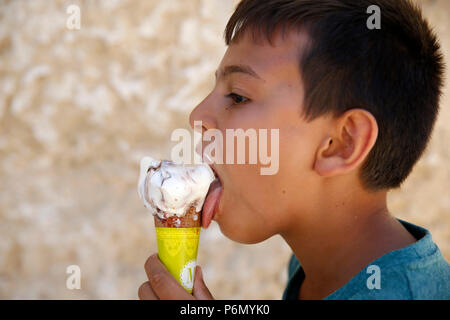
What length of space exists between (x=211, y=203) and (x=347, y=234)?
1.18 feet

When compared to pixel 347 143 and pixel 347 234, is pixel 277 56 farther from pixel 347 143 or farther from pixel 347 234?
pixel 347 234

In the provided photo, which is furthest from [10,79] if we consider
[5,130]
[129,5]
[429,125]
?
[429,125]

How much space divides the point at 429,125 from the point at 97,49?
4.75 feet

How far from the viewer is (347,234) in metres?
1.30

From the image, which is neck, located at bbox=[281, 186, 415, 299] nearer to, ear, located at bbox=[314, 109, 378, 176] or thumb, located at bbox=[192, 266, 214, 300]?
ear, located at bbox=[314, 109, 378, 176]

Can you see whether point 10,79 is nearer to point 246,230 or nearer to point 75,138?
point 75,138

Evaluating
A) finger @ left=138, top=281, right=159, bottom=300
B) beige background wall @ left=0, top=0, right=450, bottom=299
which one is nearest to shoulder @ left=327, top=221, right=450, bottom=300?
finger @ left=138, top=281, right=159, bottom=300

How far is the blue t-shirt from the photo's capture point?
1111 millimetres

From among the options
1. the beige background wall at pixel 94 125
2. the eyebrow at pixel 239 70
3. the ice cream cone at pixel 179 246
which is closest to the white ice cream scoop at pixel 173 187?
the ice cream cone at pixel 179 246

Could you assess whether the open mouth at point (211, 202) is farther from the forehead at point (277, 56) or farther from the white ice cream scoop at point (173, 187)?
the forehead at point (277, 56)

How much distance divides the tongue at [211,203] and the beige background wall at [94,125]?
39.4 inches

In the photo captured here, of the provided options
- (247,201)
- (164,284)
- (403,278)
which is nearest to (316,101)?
(247,201)

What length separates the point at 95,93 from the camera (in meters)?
2.21

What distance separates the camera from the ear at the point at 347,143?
1218 mm
